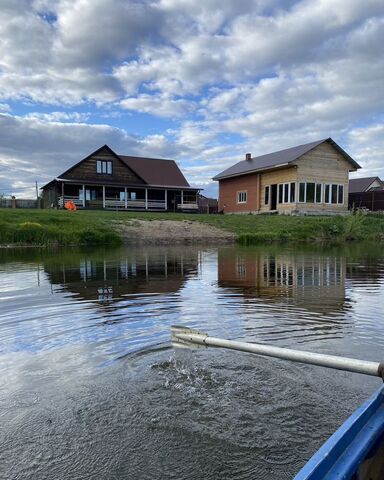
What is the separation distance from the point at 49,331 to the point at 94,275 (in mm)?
5103

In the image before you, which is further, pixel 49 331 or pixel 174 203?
pixel 174 203

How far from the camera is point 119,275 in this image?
10938 millimetres

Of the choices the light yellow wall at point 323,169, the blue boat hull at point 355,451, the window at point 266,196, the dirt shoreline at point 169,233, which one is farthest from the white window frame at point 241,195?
the blue boat hull at point 355,451

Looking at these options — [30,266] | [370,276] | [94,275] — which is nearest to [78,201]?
[30,266]

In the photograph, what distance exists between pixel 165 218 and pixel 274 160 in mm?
11991

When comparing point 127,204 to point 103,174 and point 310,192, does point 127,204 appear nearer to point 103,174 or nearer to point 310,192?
point 103,174

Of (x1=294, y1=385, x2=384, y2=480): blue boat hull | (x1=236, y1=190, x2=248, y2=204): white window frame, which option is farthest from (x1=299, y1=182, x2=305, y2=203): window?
(x1=294, y1=385, x2=384, y2=480): blue boat hull

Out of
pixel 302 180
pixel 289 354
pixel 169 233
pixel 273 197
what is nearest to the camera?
pixel 289 354

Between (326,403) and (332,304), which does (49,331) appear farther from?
(332,304)

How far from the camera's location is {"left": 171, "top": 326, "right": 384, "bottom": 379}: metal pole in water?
2.62 m

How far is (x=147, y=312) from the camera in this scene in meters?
6.87

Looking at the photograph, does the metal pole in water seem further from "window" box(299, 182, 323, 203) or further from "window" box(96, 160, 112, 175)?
"window" box(96, 160, 112, 175)

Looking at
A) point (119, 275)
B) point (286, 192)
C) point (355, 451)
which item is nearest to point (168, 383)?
point (355, 451)

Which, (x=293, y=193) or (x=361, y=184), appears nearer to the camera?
(x=293, y=193)
